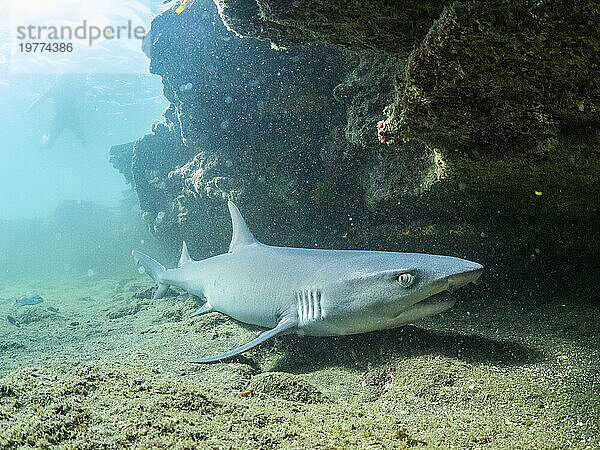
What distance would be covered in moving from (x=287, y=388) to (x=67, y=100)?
207 feet

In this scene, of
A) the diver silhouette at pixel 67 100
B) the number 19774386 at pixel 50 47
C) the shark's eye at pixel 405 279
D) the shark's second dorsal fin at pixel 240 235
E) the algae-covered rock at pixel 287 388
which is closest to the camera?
the algae-covered rock at pixel 287 388

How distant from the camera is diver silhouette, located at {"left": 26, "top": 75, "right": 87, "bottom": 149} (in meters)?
50.0

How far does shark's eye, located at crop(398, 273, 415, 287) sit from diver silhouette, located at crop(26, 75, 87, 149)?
5752 cm

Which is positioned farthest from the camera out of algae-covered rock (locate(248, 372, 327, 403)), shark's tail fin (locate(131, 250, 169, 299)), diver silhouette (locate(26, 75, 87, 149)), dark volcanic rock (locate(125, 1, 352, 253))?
diver silhouette (locate(26, 75, 87, 149))

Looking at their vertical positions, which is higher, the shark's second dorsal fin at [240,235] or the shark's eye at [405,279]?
the shark's second dorsal fin at [240,235]

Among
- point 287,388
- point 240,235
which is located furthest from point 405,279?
point 240,235

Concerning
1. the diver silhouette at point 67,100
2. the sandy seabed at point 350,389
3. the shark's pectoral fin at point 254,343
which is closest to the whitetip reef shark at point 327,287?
the shark's pectoral fin at point 254,343

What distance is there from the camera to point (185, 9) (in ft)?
35.0

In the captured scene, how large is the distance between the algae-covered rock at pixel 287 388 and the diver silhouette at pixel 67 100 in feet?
188

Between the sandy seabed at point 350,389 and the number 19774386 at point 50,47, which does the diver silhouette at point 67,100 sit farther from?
the sandy seabed at point 350,389

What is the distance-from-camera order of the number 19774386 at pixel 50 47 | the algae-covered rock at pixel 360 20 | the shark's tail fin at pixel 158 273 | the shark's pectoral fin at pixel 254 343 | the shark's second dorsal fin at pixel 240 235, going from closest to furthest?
1. the algae-covered rock at pixel 360 20
2. the shark's pectoral fin at pixel 254 343
3. the shark's second dorsal fin at pixel 240 235
4. the shark's tail fin at pixel 158 273
5. the number 19774386 at pixel 50 47

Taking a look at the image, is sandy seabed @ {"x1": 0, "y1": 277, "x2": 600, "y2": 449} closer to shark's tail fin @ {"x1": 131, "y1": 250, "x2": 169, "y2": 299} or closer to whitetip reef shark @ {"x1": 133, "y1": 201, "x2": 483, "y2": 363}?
whitetip reef shark @ {"x1": 133, "y1": 201, "x2": 483, "y2": 363}

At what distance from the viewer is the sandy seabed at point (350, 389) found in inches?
74.8

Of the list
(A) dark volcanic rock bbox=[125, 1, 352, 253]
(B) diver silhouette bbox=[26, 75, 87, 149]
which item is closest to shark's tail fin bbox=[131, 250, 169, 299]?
(A) dark volcanic rock bbox=[125, 1, 352, 253]
